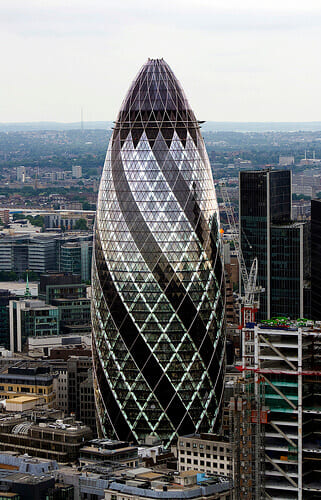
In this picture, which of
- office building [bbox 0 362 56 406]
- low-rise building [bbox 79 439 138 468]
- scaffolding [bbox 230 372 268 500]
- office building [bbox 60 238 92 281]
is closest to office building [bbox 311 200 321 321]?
office building [bbox 0 362 56 406]

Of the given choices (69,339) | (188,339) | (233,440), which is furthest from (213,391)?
(69,339)

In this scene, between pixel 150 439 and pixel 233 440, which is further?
pixel 150 439

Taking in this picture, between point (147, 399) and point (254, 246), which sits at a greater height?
point (254, 246)

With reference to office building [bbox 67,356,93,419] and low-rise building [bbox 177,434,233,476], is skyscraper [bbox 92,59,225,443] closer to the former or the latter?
low-rise building [bbox 177,434,233,476]

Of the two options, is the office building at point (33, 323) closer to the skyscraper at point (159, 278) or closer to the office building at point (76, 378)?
the office building at point (76, 378)

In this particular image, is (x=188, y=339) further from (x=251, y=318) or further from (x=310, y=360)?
(x=310, y=360)

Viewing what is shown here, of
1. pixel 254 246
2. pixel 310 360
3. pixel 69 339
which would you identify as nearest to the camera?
pixel 310 360

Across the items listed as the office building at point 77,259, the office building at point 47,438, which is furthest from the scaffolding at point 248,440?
the office building at point 77,259
